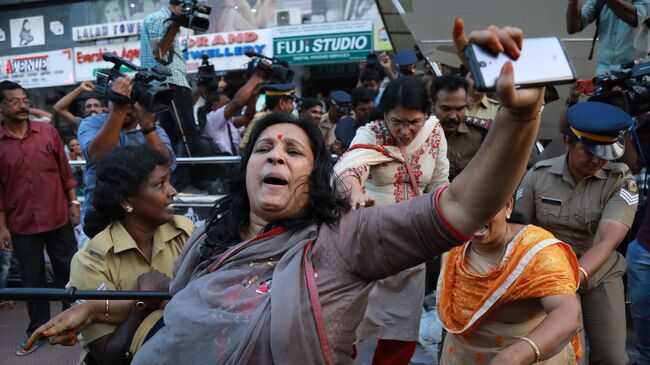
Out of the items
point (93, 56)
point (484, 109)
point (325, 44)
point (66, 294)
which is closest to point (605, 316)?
point (484, 109)

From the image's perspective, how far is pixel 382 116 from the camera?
3.86m

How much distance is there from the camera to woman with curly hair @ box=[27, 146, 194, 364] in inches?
90.4

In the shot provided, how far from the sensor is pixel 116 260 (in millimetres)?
2578

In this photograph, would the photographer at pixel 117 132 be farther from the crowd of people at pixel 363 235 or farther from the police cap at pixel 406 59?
the police cap at pixel 406 59

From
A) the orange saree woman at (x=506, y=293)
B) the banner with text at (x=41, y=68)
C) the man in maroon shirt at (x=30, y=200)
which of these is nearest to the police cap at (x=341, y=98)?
the man in maroon shirt at (x=30, y=200)

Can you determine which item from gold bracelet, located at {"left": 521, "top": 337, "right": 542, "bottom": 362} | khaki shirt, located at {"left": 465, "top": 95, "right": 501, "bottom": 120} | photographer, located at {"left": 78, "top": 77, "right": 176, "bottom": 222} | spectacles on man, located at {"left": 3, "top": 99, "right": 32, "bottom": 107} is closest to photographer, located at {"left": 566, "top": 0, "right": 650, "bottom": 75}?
khaki shirt, located at {"left": 465, "top": 95, "right": 501, "bottom": 120}

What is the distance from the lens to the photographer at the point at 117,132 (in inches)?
142

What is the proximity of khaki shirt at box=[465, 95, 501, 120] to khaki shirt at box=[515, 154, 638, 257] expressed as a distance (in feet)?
5.36

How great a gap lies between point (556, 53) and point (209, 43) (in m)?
16.0

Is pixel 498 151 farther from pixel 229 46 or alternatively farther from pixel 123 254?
pixel 229 46

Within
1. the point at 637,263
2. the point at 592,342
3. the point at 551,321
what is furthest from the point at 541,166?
the point at 551,321

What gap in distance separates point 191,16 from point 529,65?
178 inches

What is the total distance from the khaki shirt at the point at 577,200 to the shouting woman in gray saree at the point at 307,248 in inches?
68.2

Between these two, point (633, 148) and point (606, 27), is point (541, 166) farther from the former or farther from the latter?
point (606, 27)
